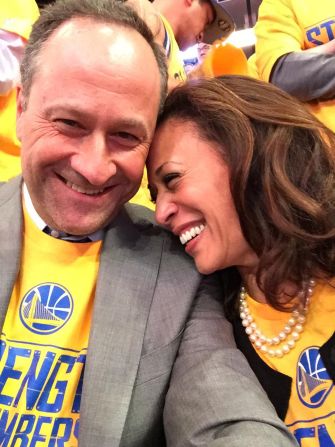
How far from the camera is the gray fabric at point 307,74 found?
1.62m

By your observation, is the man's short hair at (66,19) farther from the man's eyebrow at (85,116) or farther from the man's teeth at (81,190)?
the man's teeth at (81,190)

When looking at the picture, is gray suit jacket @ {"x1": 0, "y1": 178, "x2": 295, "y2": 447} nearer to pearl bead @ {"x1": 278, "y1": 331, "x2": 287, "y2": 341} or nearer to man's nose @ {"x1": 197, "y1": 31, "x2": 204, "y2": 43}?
pearl bead @ {"x1": 278, "y1": 331, "x2": 287, "y2": 341}

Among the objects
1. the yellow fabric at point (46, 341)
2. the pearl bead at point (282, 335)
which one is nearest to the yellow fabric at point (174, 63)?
the yellow fabric at point (46, 341)

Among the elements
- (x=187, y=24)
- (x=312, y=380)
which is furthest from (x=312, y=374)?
(x=187, y=24)

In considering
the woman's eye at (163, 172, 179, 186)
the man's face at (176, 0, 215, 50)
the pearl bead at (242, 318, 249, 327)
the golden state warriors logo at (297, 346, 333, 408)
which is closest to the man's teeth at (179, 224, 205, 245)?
the woman's eye at (163, 172, 179, 186)

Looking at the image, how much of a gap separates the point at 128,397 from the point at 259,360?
0.32 m

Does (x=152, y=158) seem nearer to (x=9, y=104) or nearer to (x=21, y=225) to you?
(x=21, y=225)

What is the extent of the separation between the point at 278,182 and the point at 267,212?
7 centimetres

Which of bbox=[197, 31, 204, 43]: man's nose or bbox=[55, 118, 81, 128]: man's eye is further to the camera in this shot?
bbox=[197, 31, 204, 43]: man's nose

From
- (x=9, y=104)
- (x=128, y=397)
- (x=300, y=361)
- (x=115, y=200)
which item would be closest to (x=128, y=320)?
(x=128, y=397)

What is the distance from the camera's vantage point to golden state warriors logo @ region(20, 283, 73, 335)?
1108 mm

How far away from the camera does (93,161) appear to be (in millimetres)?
1038

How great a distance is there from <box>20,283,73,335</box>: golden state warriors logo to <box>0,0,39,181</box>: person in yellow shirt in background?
58cm

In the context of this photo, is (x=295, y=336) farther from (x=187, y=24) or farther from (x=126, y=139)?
(x=187, y=24)
